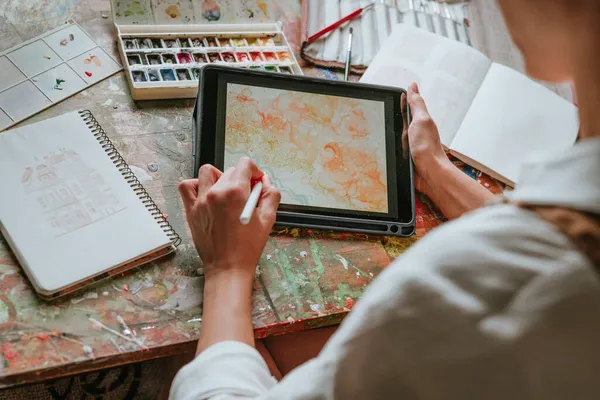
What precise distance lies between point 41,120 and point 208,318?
431 mm

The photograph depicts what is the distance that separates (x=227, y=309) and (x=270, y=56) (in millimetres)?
532

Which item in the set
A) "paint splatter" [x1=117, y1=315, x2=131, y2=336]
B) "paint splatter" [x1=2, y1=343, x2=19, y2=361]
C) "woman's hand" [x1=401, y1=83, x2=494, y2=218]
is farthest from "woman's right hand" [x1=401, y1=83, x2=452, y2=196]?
"paint splatter" [x1=2, y1=343, x2=19, y2=361]

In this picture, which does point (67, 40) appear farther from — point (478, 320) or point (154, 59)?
point (478, 320)

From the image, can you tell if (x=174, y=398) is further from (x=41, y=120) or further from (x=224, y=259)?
(x=41, y=120)

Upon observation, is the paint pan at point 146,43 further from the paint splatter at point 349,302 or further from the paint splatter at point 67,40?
the paint splatter at point 349,302

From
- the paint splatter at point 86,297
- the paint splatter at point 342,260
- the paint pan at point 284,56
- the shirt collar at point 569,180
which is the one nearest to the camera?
the shirt collar at point 569,180

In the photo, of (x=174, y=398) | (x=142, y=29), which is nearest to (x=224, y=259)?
(x=174, y=398)

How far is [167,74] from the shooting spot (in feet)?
3.16

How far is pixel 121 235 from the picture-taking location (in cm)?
76

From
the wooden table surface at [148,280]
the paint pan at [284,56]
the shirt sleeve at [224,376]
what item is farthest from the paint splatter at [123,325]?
the paint pan at [284,56]

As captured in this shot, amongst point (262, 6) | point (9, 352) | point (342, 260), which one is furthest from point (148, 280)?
point (262, 6)

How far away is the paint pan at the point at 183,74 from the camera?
97 cm

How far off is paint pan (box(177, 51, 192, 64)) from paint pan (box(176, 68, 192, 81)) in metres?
0.02

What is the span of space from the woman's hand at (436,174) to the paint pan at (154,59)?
1.40 feet
